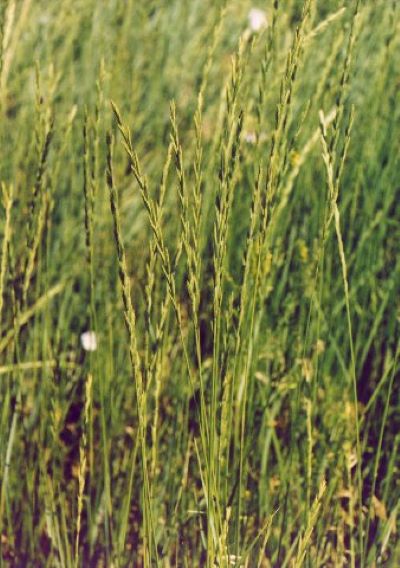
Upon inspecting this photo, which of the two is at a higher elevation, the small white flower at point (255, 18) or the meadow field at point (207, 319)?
the small white flower at point (255, 18)

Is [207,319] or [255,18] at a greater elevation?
[255,18]

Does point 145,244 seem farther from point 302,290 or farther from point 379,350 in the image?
point 379,350

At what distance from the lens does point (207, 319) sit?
5.37ft

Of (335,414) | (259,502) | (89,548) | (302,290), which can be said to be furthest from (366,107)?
(89,548)

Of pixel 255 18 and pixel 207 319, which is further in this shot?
pixel 255 18

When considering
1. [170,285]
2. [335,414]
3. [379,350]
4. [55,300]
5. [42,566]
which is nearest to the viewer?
[170,285]

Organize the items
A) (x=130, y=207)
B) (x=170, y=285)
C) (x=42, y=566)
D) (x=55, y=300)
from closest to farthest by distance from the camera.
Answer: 1. (x=170, y=285)
2. (x=42, y=566)
3. (x=55, y=300)
4. (x=130, y=207)

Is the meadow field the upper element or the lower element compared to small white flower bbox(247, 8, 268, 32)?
lower

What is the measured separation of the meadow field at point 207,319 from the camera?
985 mm

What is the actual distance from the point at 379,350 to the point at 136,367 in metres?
0.76

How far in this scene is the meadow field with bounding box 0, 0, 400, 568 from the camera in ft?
3.23

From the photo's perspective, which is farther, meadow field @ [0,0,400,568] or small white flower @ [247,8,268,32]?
small white flower @ [247,8,268,32]

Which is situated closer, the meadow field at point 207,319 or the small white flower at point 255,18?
the meadow field at point 207,319

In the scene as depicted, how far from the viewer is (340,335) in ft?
5.12
